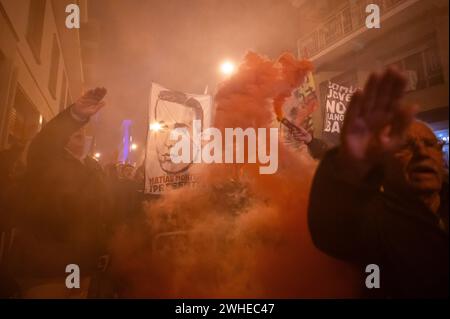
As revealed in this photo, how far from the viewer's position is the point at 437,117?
158 inches

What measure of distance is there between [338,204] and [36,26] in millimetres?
3701

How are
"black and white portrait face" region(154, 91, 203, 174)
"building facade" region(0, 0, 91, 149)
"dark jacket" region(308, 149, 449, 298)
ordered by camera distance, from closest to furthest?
1. "dark jacket" region(308, 149, 449, 298)
2. "building facade" region(0, 0, 91, 149)
3. "black and white portrait face" region(154, 91, 203, 174)

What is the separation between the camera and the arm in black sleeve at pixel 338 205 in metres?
0.87

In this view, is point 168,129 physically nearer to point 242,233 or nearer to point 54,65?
point 54,65

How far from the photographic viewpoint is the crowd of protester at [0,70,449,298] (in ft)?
2.73

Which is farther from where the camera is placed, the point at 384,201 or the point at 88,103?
the point at 88,103

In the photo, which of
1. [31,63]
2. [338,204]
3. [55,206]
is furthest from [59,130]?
[31,63]

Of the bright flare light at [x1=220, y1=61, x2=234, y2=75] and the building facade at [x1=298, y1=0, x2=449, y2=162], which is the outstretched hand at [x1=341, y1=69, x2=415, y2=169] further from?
the building facade at [x1=298, y1=0, x2=449, y2=162]

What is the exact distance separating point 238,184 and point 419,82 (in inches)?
209

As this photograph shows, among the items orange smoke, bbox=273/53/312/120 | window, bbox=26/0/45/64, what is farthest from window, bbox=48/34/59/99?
orange smoke, bbox=273/53/312/120

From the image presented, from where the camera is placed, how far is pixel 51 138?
5.04ft

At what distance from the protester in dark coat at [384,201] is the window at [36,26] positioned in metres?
3.19

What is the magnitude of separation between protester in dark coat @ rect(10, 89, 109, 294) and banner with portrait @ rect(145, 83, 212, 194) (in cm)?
133

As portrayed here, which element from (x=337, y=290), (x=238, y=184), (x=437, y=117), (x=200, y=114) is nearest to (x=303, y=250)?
(x=337, y=290)
